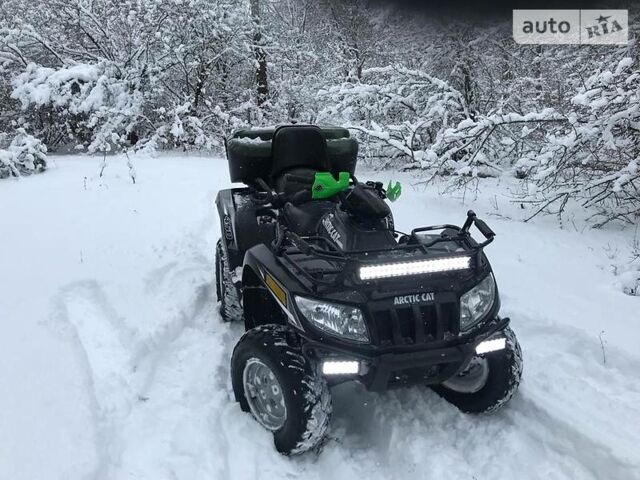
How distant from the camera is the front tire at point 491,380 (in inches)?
122

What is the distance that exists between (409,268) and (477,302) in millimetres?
516

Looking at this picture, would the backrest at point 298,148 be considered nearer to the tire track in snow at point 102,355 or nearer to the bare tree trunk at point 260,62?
the tire track in snow at point 102,355

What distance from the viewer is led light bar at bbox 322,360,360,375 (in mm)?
2672

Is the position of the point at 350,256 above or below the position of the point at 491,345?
above

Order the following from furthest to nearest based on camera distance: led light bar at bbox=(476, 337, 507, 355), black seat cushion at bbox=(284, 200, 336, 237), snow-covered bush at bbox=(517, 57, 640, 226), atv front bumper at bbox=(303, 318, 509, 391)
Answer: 1. snow-covered bush at bbox=(517, 57, 640, 226)
2. black seat cushion at bbox=(284, 200, 336, 237)
3. led light bar at bbox=(476, 337, 507, 355)
4. atv front bumper at bbox=(303, 318, 509, 391)

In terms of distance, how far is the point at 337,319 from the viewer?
2.71 m

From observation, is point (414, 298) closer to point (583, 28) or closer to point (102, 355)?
point (102, 355)

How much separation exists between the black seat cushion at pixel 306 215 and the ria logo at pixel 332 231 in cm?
9

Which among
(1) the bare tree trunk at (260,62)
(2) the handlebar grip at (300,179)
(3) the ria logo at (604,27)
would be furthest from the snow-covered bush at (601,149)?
(1) the bare tree trunk at (260,62)

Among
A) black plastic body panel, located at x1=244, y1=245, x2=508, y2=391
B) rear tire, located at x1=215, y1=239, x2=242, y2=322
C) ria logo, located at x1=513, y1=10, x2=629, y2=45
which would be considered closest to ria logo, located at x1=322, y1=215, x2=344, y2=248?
black plastic body panel, located at x1=244, y1=245, x2=508, y2=391

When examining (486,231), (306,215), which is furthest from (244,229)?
(486,231)

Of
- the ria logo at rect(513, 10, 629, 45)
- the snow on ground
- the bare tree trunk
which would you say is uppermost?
the bare tree trunk

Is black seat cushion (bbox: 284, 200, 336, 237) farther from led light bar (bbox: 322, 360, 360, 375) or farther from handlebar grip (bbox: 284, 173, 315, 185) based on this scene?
led light bar (bbox: 322, 360, 360, 375)

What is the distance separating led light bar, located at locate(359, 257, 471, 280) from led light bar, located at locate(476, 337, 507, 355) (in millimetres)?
440
